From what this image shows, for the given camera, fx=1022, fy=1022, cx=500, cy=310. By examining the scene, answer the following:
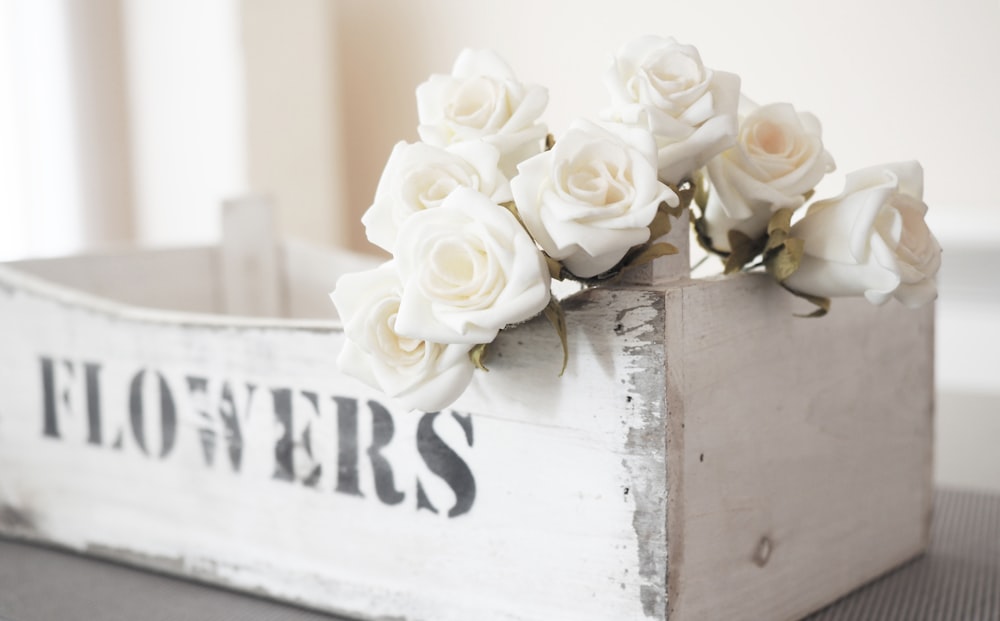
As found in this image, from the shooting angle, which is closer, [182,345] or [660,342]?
[660,342]

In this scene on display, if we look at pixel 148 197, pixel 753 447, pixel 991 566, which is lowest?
pixel 991 566

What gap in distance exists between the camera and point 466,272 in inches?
20.7

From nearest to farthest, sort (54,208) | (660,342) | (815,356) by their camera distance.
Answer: (660,342)
(815,356)
(54,208)

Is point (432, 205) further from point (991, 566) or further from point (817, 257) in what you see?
point (991, 566)

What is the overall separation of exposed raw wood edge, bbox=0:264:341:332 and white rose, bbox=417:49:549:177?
16 cm

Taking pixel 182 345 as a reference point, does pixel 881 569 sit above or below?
below

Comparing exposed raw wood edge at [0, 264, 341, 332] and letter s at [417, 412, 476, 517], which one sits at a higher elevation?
exposed raw wood edge at [0, 264, 341, 332]

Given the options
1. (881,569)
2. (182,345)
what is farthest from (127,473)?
(881,569)

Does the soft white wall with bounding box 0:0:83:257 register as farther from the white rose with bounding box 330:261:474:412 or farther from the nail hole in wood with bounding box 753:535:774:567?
the nail hole in wood with bounding box 753:535:774:567

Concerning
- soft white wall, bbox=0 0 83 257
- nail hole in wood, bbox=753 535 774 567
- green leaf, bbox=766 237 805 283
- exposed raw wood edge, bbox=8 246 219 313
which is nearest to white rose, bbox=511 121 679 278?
green leaf, bbox=766 237 805 283

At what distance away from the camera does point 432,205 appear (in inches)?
21.6

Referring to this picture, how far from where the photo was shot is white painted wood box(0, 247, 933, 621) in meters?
0.57

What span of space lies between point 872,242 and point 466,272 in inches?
9.5

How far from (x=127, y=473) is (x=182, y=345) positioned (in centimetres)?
13
